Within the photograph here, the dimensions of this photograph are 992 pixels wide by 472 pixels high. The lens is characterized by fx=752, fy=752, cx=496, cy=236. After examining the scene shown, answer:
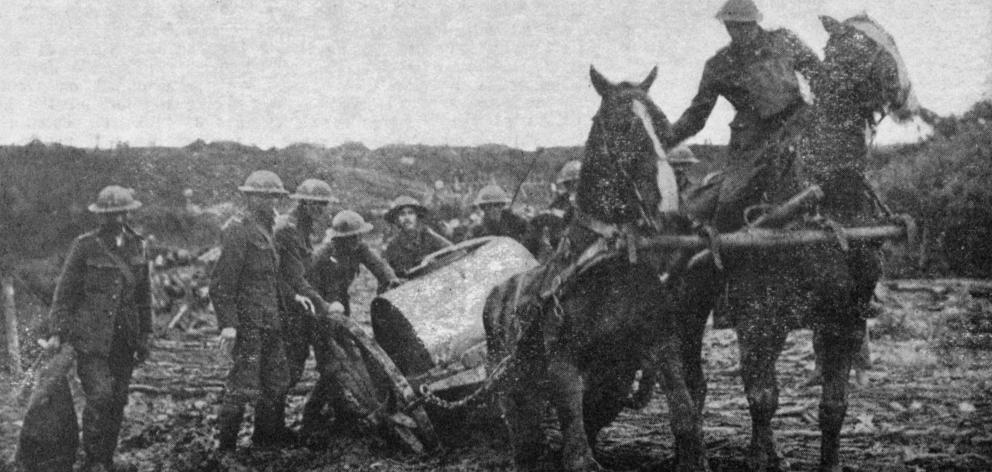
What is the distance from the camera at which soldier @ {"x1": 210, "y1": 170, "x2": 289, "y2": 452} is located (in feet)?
21.1

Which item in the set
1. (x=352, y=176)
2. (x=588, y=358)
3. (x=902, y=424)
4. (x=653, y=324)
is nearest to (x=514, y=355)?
(x=588, y=358)

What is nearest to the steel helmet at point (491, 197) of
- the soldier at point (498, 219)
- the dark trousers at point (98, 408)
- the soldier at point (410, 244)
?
the soldier at point (498, 219)

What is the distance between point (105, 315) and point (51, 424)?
3.00ft

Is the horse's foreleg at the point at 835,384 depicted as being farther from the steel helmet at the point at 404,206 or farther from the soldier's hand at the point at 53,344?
the soldier's hand at the point at 53,344

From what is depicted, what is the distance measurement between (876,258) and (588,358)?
1938mm

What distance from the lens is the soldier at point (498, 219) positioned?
8.76 meters

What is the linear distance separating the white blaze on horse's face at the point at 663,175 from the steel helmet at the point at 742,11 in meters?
1.25

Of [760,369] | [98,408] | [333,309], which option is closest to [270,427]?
[333,309]

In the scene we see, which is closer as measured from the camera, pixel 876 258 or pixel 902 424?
pixel 876 258

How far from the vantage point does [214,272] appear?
21.5ft

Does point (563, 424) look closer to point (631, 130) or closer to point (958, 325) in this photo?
point (631, 130)

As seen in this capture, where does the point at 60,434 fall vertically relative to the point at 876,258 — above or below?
below

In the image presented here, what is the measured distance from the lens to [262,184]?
22.3ft

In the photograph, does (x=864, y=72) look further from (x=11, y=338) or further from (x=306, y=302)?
(x=11, y=338)
